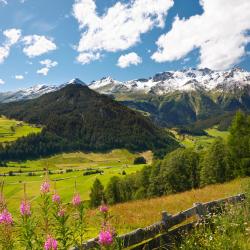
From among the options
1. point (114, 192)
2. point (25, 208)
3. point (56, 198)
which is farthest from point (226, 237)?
point (114, 192)

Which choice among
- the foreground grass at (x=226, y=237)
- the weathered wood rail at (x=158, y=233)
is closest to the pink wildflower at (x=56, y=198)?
the weathered wood rail at (x=158, y=233)

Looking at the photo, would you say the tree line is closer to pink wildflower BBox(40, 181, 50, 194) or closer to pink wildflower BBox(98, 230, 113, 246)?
pink wildflower BBox(40, 181, 50, 194)

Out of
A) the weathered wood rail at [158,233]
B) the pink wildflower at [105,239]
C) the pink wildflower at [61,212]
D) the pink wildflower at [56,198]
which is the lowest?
the weathered wood rail at [158,233]

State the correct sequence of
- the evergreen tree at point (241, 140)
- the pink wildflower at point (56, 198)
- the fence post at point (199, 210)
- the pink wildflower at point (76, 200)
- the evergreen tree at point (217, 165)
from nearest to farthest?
the pink wildflower at point (56, 198) < the pink wildflower at point (76, 200) < the fence post at point (199, 210) < the evergreen tree at point (241, 140) < the evergreen tree at point (217, 165)

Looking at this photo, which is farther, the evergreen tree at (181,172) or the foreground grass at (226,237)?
the evergreen tree at (181,172)

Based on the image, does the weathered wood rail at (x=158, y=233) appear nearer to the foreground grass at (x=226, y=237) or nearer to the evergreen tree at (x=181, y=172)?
the foreground grass at (x=226, y=237)

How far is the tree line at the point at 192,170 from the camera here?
64.4m

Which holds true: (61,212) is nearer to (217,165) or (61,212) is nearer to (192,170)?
(217,165)

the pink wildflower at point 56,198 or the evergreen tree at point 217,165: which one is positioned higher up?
the pink wildflower at point 56,198

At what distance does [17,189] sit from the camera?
16462 centimetres

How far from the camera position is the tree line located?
64.4 metres

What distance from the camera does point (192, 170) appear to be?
88.1 meters

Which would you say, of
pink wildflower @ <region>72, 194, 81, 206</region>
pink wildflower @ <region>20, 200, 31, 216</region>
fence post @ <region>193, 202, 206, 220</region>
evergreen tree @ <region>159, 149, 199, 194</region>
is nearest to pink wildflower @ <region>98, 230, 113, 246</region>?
pink wildflower @ <region>20, 200, 31, 216</region>

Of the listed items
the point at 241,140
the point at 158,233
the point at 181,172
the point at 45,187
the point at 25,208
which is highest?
the point at 241,140
